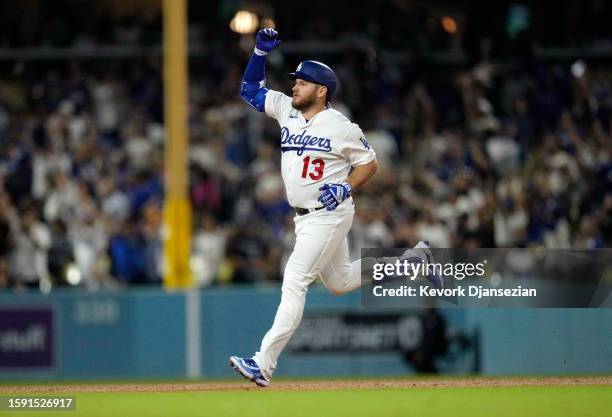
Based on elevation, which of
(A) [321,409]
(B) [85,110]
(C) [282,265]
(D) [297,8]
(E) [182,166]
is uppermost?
(D) [297,8]

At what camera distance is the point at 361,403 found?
9.09 meters

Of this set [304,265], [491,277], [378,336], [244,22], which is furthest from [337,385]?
[244,22]

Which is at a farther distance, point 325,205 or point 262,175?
point 262,175

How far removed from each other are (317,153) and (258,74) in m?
0.86

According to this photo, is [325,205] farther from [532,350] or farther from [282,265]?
[282,265]

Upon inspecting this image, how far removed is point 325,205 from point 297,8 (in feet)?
37.1

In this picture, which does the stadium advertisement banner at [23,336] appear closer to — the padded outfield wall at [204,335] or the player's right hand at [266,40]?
the padded outfield wall at [204,335]

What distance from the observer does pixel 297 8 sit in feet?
65.9

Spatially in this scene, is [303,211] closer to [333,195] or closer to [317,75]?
[333,195]

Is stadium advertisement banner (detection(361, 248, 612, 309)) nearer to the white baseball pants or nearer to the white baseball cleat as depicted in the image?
the white baseball pants

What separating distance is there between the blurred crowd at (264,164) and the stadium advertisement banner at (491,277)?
2577mm

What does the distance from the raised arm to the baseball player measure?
0.30 feet

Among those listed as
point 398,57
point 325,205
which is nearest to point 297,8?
point 398,57

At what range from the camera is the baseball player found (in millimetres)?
9039
